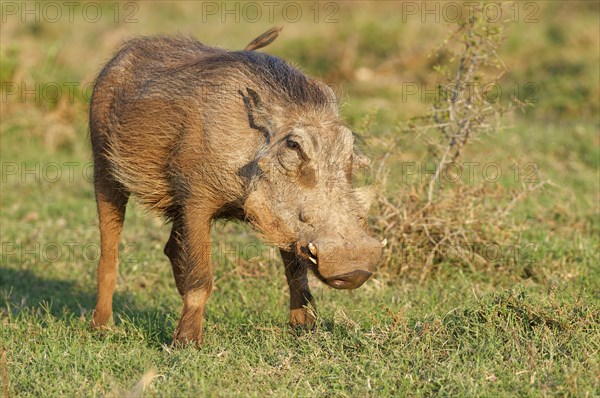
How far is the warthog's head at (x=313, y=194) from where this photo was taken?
3.79m

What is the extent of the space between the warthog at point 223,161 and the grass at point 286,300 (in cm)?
37

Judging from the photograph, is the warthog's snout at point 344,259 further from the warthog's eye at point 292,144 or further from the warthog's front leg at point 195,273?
the warthog's front leg at point 195,273

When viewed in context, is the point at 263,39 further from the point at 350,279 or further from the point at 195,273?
the point at 350,279

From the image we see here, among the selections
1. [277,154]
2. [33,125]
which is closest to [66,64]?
[33,125]

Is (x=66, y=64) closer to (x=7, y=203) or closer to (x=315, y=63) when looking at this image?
(x=315, y=63)

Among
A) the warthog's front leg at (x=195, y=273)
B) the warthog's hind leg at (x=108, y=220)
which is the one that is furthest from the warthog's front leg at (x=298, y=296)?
the warthog's hind leg at (x=108, y=220)

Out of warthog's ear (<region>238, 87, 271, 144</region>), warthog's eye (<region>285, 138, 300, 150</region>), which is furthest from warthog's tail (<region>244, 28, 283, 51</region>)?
warthog's eye (<region>285, 138, 300, 150</region>)

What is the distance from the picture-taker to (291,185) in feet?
13.2

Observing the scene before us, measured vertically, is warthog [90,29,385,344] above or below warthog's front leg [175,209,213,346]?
above

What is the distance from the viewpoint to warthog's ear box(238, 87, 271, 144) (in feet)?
14.0

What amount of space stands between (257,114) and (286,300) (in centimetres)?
164

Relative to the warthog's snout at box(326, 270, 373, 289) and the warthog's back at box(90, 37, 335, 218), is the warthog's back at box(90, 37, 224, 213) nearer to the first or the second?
the warthog's back at box(90, 37, 335, 218)

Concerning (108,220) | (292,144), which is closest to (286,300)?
(108,220)

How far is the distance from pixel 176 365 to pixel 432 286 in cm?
223
